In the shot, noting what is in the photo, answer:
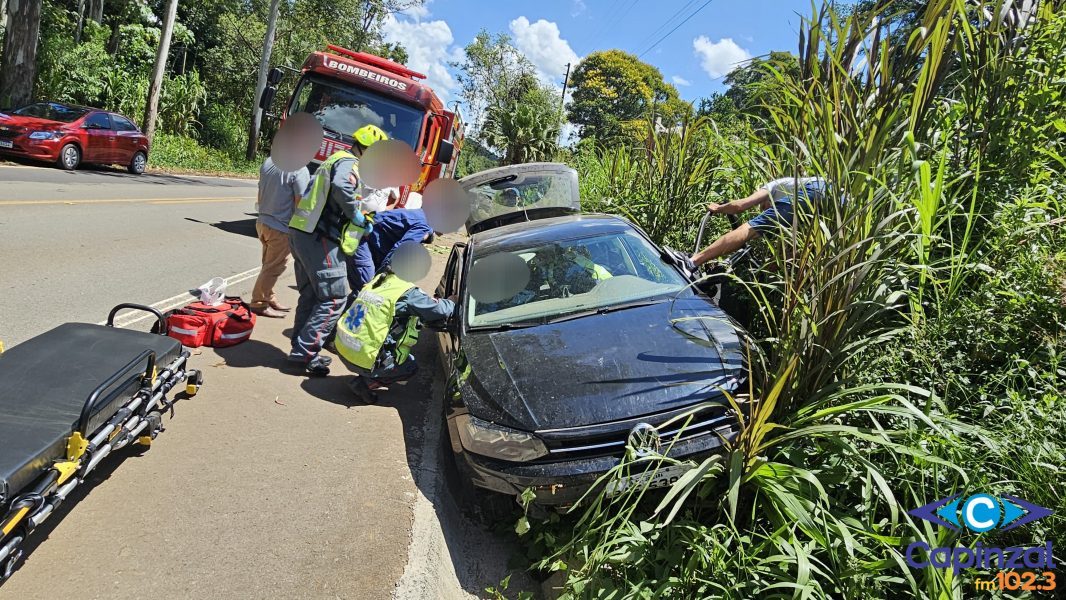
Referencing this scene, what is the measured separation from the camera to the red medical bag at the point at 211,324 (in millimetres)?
5375

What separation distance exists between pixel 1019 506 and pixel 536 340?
89.1 inches

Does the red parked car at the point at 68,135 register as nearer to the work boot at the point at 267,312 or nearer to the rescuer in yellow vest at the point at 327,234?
the work boot at the point at 267,312

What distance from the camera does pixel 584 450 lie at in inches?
119

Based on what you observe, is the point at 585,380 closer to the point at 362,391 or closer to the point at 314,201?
the point at 362,391

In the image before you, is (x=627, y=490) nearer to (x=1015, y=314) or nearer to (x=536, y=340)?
(x=536, y=340)

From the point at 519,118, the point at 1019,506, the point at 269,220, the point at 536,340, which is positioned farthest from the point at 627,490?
the point at 519,118

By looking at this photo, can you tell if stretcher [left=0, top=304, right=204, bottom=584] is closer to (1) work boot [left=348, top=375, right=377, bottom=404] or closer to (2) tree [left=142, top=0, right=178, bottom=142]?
(1) work boot [left=348, top=375, right=377, bottom=404]

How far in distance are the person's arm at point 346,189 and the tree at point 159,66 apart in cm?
1932

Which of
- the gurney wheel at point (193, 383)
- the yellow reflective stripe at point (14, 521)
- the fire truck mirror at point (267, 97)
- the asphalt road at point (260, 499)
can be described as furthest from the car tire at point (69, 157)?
the yellow reflective stripe at point (14, 521)

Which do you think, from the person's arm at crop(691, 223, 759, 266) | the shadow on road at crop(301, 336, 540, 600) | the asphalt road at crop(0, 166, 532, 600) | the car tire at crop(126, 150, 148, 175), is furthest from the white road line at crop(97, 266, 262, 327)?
the car tire at crop(126, 150, 148, 175)

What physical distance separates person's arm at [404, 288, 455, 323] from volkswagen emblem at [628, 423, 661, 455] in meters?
1.75

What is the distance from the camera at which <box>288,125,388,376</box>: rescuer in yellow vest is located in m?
4.95

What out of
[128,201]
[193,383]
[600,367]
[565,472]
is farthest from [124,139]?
[565,472]

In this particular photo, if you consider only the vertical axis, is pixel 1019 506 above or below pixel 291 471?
above
